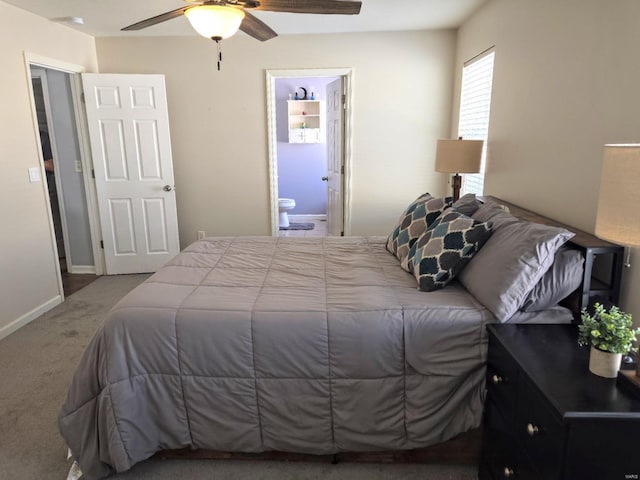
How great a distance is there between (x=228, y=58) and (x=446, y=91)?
2274 mm

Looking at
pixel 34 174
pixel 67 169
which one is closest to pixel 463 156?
pixel 34 174

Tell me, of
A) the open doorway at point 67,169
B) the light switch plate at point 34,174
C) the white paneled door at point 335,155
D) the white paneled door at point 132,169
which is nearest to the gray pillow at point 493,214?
the white paneled door at point 335,155

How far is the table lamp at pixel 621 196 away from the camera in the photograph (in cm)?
112

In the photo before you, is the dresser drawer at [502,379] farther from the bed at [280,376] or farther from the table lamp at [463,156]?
the table lamp at [463,156]

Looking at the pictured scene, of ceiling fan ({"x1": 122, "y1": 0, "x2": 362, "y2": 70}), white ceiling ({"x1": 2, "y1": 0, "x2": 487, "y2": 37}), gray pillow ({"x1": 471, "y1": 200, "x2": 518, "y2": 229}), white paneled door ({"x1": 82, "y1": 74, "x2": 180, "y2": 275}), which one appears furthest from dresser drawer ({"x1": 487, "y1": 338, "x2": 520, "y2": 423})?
white paneled door ({"x1": 82, "y1": 74, "x2": 180, "y2": 275})

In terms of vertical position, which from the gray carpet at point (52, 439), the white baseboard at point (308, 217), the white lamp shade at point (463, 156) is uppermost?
the white lamp shade at point (463, 156)

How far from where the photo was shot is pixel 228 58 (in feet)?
14.8

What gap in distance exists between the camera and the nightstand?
1.20 metres

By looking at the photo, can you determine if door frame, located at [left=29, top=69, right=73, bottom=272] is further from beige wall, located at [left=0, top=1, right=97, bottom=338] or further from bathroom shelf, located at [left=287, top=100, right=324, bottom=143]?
bathroom shelf, located at [left=287, top=100, right=324, bottom=143]

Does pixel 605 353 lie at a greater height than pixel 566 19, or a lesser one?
lesser

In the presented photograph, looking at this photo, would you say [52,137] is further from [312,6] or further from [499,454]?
[499,454]

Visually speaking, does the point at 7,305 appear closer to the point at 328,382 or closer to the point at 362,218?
the point at 328,382

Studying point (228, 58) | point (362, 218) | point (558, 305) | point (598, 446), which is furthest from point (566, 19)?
point (228, 58)

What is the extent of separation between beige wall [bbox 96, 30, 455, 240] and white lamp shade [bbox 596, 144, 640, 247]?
11.5ft
